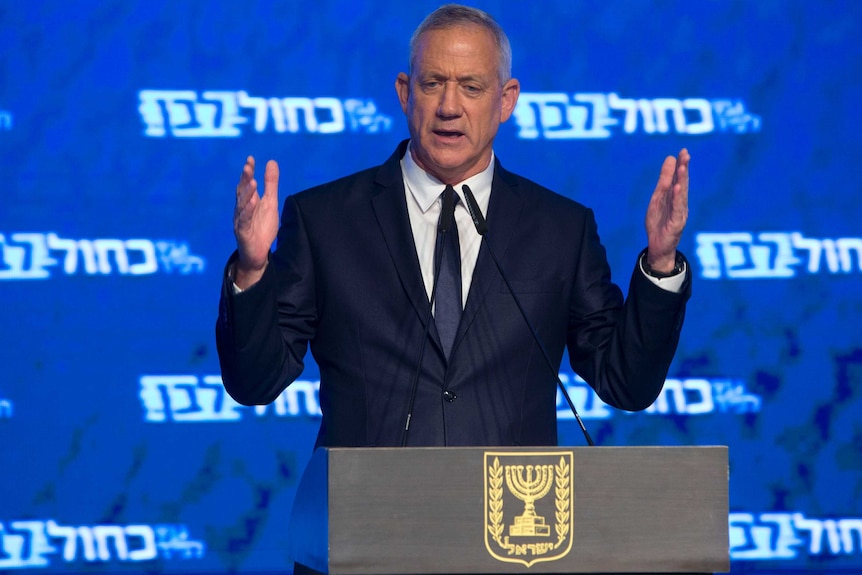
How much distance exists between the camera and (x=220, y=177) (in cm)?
387

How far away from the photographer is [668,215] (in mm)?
1934

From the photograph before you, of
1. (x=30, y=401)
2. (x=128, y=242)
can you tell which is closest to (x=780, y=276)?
(x=128, y=242)

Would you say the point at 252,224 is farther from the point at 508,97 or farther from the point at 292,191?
the point at 292,191

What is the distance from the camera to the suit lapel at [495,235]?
7.17 ft

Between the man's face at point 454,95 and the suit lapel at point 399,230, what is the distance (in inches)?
3.6

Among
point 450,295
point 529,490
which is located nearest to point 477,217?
point 450,295

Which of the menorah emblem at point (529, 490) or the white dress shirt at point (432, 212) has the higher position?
the white dress shirt at point (432, 212)

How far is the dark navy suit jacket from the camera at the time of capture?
2105 millimetres

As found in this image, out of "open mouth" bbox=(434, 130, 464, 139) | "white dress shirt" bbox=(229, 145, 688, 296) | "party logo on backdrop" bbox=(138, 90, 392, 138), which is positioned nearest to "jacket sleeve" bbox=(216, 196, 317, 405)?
"white dress shirt" bbox=(229, 145, 688, 296)

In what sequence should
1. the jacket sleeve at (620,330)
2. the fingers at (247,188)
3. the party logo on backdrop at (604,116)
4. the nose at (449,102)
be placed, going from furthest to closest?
the party logo on backdrop at (604,116)
the nose at (449,102)
the jacket sleeve at (620,330)
the fingers at (247,188)

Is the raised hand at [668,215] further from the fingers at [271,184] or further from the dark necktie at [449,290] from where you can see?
the fingers at [271,184]

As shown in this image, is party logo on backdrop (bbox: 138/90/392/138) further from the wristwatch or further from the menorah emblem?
the menorah emblem

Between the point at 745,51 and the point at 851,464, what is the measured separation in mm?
1485

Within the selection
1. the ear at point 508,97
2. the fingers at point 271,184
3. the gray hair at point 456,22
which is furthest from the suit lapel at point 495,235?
the fingers at point 271,184
